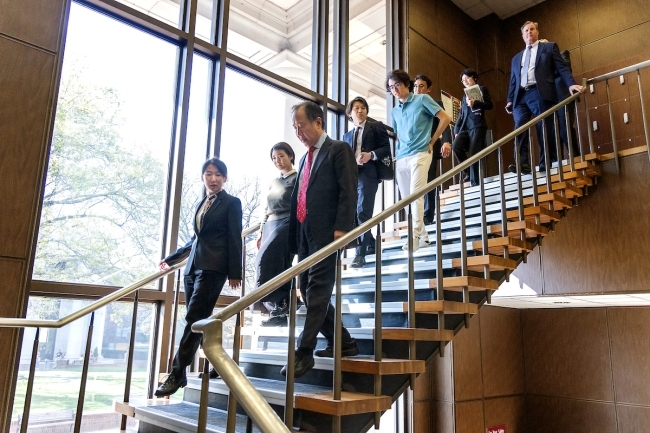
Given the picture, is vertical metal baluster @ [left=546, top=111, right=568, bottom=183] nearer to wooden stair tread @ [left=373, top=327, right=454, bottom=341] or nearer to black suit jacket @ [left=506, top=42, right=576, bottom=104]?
black suit jacket @ [left=506, top=42, right=576, bottom=104]

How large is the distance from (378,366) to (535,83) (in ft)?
9.83

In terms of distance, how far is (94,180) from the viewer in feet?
11.4

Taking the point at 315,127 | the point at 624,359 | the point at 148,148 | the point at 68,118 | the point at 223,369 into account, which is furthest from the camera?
the point at 624,359

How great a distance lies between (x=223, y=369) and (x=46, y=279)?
227 cm

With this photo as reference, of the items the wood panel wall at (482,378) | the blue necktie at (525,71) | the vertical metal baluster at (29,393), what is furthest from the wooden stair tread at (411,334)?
the wood panel wall at (482,378)

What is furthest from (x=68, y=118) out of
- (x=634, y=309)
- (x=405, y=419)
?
(x=634, y=309)

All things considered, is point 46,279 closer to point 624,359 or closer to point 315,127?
point 315,127

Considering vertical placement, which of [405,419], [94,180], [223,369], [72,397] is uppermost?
[94,180]

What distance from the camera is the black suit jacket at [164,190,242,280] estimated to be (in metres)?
2.56

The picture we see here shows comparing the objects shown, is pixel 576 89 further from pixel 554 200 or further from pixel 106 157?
pixel 106 157

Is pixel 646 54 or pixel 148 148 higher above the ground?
pixel 646 54

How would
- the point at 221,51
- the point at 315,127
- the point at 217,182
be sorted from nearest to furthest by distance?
1. the point at 315,127
2. the point at 217,182
3. the point at 221,51

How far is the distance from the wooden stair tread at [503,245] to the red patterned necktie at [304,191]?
1.21 metres

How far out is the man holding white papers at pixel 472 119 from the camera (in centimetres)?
443
